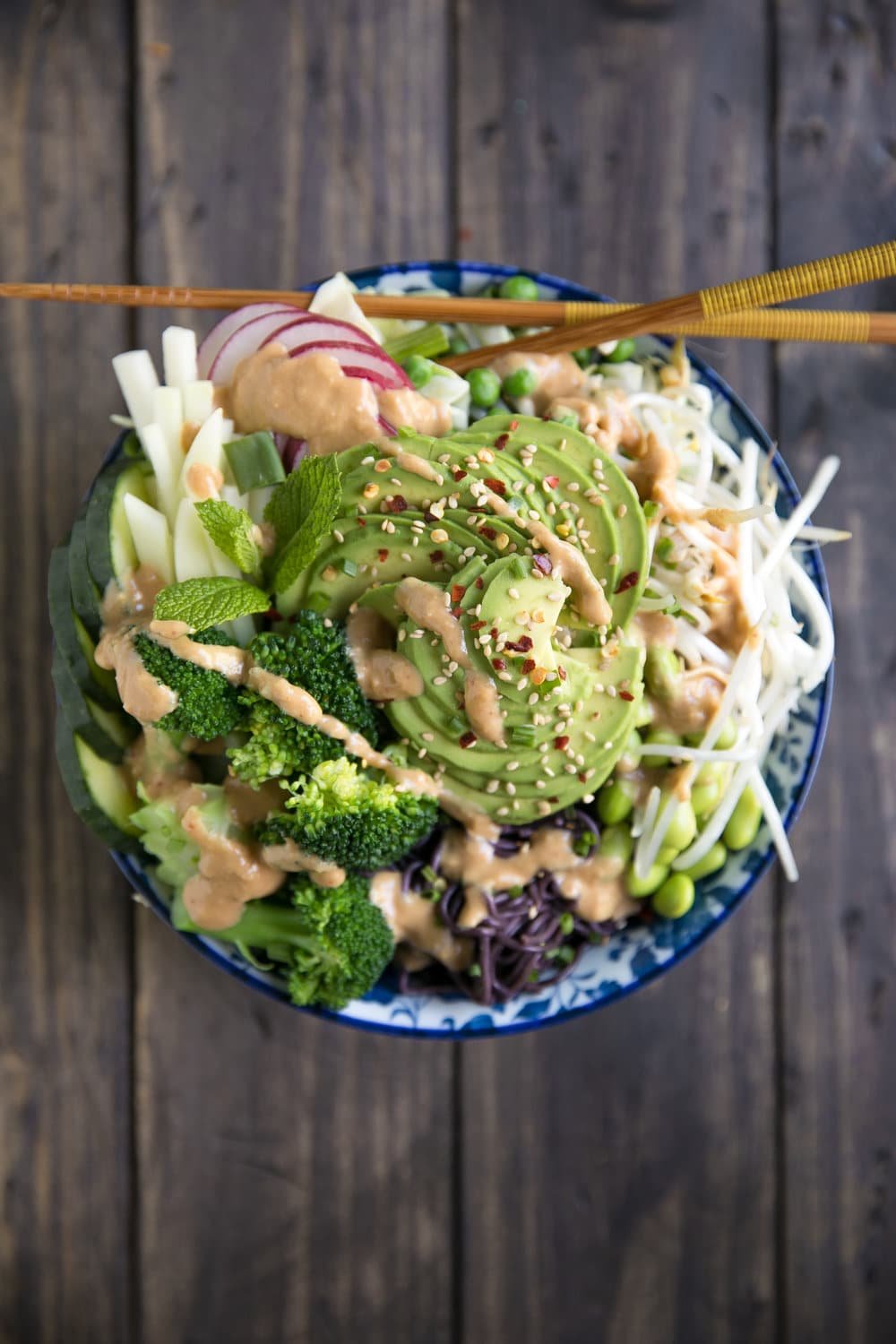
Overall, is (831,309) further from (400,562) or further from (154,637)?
(154,637)

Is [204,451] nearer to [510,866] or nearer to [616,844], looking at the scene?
[510,866]

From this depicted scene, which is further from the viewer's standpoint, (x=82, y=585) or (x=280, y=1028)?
(x=280, y=1028)

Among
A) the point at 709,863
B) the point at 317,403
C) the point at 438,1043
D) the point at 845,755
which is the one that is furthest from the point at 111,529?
the point at 845,755

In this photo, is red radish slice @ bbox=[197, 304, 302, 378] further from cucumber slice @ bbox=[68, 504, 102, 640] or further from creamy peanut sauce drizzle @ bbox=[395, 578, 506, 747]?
creamy peanut sauce drizzle @ bbox=[395, 578, 506, 747]

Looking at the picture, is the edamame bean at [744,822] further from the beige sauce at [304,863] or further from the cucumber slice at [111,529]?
the cucumber slice at [111,529]

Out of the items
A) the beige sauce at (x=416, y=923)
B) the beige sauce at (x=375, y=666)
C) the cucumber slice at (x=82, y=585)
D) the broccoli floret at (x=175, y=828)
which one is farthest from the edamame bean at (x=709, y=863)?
the cucumber slice at (x=82, y=585)

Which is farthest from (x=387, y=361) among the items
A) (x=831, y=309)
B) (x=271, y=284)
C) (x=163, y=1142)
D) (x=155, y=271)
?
(x=163, y=1142)
